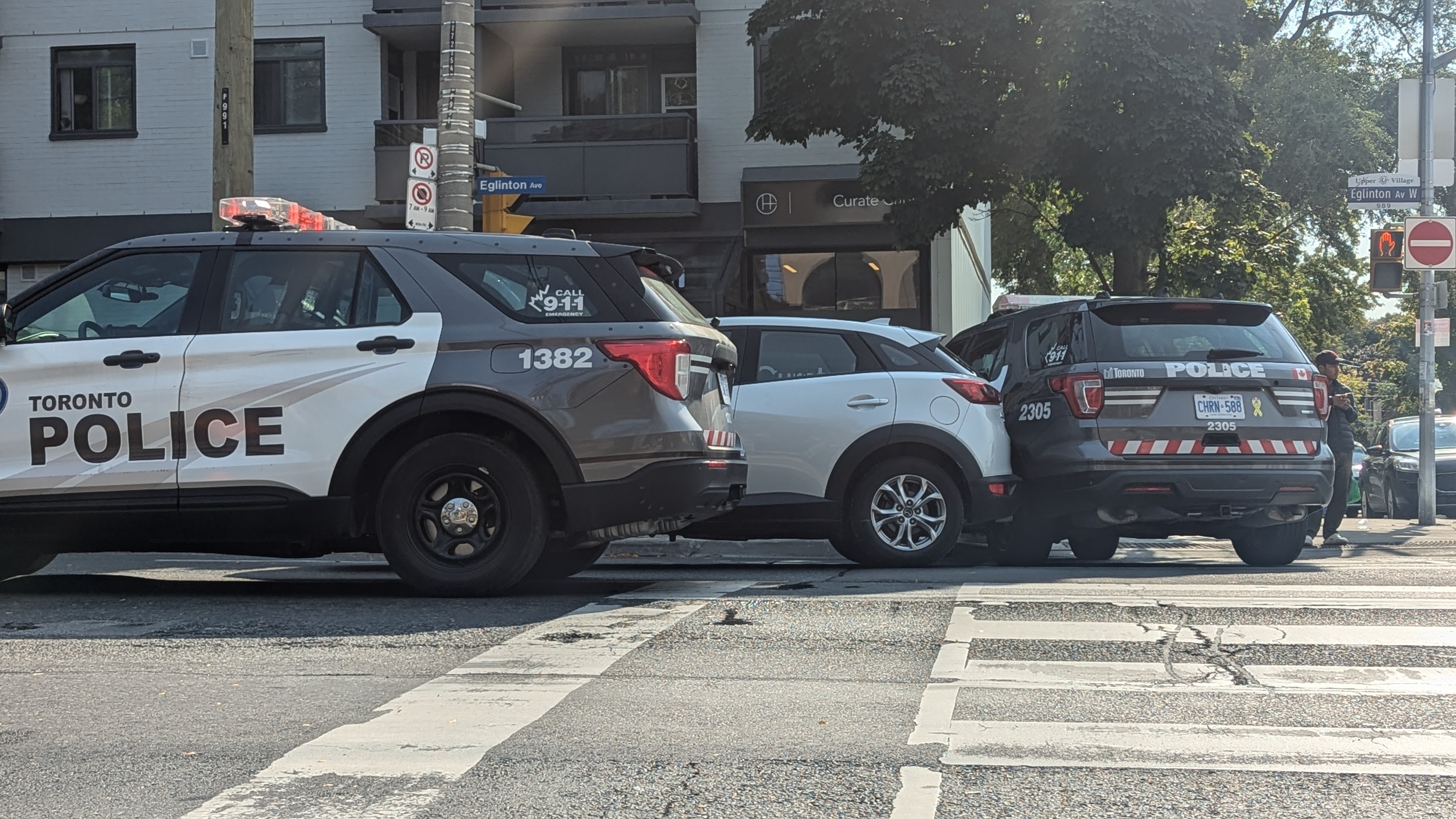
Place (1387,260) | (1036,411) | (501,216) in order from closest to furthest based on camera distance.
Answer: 1. (1036,411)
2. (501,216)
3. (1387,260)

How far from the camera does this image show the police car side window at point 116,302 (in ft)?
24.5

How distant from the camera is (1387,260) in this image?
1645 cm

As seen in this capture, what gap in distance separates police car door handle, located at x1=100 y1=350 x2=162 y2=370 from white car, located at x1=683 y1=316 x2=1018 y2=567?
3.34 meters

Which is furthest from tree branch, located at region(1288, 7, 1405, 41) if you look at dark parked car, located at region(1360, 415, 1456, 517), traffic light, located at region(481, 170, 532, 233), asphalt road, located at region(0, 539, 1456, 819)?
asphalt road, located at region(0, 539, 1456, 819)

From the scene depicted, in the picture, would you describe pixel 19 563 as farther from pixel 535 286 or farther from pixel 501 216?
pixel 501 216

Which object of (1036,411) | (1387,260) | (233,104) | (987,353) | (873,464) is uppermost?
(233,104)

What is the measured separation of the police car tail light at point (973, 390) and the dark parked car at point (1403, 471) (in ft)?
37.8

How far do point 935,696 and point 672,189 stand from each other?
17438mm

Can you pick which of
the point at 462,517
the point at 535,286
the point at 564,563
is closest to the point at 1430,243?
the point at 564,563

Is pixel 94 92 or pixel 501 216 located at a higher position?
pixel 94 92

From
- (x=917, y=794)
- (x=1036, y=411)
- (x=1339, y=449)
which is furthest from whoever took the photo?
(x=1339, y=449)

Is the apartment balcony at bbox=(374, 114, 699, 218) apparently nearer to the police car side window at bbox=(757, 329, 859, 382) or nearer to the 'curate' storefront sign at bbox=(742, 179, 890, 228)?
the 'curate' storefront sign at bbox=(742, 179, 890, 228)

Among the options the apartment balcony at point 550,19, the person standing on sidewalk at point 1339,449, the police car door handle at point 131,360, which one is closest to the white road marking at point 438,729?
the police car door handle at point 131,360

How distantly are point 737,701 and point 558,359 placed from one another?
267 cm
